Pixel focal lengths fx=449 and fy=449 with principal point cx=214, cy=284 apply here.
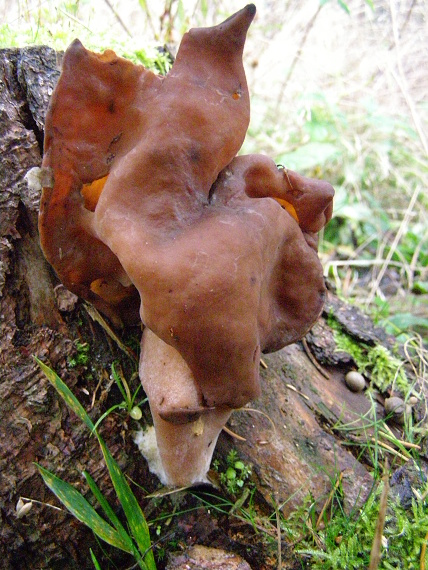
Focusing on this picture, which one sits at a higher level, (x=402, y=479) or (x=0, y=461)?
(x=0, y=461)

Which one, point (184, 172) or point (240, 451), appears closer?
point (184, 172)

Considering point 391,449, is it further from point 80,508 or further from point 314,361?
point 80,508

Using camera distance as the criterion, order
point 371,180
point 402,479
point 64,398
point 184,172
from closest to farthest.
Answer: point 184,172, point 64,398, point 402,479, point 371,180

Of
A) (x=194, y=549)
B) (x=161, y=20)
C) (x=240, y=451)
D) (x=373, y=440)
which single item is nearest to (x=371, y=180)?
(x=161, y=20)

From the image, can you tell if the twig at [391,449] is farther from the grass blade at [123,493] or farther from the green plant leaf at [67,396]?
the green plant leaf at [67,396]

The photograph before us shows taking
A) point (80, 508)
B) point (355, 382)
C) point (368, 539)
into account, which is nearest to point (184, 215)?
point (80, 508)

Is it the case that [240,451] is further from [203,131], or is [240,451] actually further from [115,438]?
[203,131]

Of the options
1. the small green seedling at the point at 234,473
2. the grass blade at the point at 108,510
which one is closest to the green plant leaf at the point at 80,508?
the grass blade at the point at 108,510
